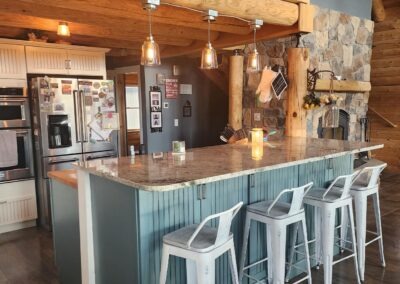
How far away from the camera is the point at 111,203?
7.30 ft

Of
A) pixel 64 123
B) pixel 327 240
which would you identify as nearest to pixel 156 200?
pixel 327 240

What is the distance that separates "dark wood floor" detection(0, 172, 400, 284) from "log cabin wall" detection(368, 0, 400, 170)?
136 inches

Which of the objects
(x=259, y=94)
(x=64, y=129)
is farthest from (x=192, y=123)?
(x=64, y=129)

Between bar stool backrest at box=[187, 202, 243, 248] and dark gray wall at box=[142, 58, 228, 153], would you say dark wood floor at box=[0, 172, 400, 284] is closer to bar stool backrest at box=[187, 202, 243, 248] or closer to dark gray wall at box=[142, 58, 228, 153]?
bar stool backrest at box=[187, 202, 243, 248]

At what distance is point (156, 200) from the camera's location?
213 centimetres

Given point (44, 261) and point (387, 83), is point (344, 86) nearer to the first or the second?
point (387, 83)

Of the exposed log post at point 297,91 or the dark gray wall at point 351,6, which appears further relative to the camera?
the dark gray wall at point 351,6

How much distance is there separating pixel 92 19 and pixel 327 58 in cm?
325

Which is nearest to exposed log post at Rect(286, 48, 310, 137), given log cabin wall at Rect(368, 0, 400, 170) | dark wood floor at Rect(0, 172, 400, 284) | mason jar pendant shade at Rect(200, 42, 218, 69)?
dark wood floor at Rect(0, 172, 400, 284)

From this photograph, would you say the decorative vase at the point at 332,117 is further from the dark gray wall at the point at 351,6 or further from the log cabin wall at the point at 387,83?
the log cabin wall at the point at 387,83

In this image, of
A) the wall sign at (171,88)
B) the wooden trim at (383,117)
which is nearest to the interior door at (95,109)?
the wall sign at (171,88)

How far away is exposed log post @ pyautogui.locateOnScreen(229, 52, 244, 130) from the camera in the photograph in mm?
4859

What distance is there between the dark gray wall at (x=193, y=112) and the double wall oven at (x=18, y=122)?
192 cm

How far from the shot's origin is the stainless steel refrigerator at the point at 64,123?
404 cm
